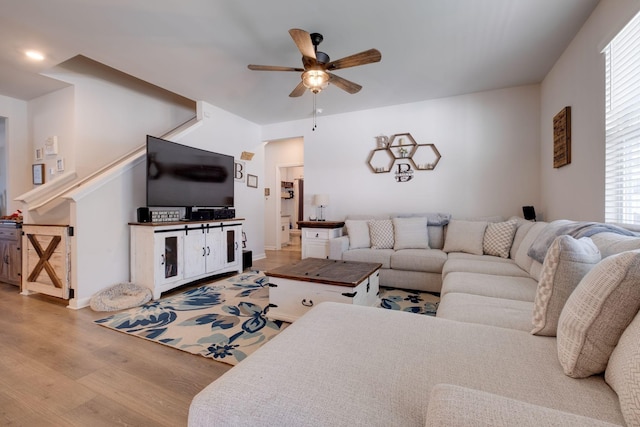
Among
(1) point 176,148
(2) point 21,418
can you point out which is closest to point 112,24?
(1) point 176,148

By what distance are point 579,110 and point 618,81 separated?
596 millimetres

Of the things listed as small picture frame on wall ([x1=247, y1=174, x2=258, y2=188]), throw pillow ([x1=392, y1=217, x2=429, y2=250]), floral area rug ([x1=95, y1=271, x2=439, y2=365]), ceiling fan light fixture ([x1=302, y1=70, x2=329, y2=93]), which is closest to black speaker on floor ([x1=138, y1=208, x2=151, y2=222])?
floral area rug ([x1=95, y1=271, x2=439, y2=365])

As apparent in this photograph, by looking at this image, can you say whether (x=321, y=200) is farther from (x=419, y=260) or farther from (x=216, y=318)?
(x=216, y=318)

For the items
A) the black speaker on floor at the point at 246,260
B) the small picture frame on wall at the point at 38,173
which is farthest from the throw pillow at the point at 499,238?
the small picture frame on wall at the point at 38,173

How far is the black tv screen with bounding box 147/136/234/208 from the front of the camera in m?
3.16

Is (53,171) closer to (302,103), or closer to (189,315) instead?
(189,315)

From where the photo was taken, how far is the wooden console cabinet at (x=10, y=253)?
3.17 meters

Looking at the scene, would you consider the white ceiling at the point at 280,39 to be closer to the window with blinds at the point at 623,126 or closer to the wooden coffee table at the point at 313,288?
the window with blinds at the point at 623,126

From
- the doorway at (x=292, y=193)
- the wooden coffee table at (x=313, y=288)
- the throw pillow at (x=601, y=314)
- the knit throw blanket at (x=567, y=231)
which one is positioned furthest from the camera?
the doorway at (x=292, y=193)

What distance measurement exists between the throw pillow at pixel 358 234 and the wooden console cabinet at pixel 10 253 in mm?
3791

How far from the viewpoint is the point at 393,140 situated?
428 cm

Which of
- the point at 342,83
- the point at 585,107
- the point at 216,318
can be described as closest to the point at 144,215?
the point at 216,318

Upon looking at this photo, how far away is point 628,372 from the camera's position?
0.62 metres

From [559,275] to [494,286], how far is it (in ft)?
3.13
